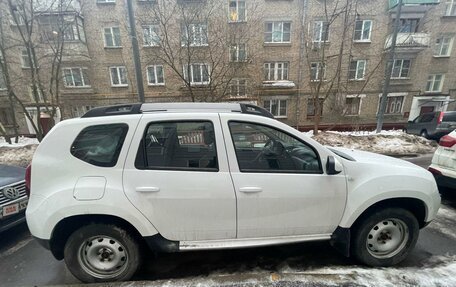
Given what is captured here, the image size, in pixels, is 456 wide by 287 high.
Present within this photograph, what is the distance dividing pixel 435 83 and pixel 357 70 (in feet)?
23.2

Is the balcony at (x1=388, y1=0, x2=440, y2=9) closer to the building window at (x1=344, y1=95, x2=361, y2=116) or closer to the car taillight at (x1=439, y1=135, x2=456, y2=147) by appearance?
the building window at (x1=344, y1=95, x2=361, y2=116)

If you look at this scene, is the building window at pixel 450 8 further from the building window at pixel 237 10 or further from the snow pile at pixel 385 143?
the building window at pixel 237 10

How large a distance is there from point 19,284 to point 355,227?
3832 mm

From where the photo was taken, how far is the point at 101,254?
220cm

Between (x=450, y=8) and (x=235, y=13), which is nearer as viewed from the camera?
(x=235, y=13)

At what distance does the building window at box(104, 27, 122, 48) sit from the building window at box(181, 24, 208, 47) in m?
7.28

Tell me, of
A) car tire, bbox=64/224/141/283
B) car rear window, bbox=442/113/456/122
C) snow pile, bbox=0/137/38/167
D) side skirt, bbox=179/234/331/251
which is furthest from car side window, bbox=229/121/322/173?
car rear window, bbox=442/113/456/122

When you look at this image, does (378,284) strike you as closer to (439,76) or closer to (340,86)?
(340,86)

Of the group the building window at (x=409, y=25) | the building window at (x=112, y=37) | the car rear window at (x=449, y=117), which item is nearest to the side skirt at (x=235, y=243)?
the car rear window at (x=449, y=117)

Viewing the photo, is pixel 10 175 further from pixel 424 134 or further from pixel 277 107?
pixel 424 134

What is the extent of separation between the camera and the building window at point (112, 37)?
15.5 metres

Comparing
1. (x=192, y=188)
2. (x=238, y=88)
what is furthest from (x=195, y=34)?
(x=192, y=188)

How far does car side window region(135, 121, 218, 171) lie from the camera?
6.72ft

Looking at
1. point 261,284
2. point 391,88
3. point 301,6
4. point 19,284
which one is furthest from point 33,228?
point 391,88
